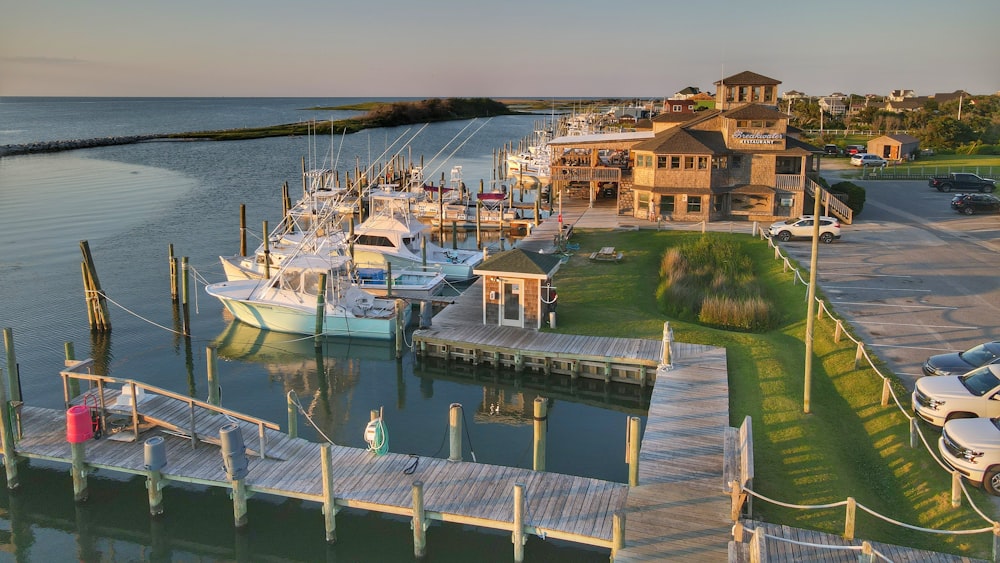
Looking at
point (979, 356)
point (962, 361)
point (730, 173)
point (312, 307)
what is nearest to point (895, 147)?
point (730, 173)

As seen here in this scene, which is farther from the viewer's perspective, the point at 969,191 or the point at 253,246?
the point at 969,191

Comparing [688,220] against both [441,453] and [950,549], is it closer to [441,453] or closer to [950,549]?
[441,453]

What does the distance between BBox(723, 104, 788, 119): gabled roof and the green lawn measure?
1754 cm

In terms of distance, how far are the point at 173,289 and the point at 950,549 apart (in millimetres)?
30777

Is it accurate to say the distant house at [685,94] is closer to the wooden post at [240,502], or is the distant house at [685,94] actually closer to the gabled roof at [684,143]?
the gabled roof at [684,143]

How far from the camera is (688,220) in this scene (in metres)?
46.6

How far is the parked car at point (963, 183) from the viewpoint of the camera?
56.4m

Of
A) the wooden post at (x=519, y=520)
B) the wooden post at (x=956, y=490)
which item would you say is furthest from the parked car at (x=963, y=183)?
the wooden post at (x=519, y=520)

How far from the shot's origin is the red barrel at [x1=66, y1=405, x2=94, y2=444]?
695 inches

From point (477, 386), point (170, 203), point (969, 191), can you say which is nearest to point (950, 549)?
point (477, 386)

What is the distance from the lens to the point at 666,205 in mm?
47188

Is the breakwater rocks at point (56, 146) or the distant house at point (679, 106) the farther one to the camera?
the breakwater rocks at point (56, 146)

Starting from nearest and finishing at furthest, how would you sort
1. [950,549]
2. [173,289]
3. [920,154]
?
[950,549], [173,289], [920,154]

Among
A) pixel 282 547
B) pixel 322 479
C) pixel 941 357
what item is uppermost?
pixel 941 357
